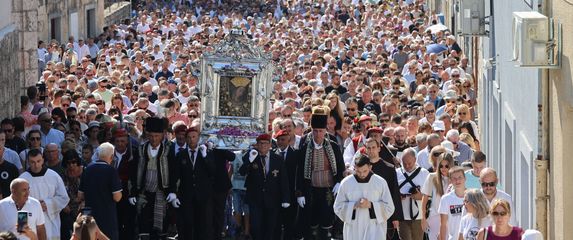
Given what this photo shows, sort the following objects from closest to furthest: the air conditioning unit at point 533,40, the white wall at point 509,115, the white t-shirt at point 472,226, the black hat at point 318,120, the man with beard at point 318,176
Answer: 1. the white t-shirt at point 472,226
2. the air conditioning unit at point 533,40
3. the white wall at point 509,115
4. the man with beard at point 318,176
5. the black hat at point 318,120

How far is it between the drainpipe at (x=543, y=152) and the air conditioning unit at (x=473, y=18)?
793 cm

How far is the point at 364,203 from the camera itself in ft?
50.3

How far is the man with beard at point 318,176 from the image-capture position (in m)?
18.0

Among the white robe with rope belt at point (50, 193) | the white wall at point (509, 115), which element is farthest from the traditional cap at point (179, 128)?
the white wall at point (509, 115)


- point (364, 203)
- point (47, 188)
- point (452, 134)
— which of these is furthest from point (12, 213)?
point (452, 134)

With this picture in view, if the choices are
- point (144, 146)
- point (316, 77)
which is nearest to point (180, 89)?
point (316, 77)

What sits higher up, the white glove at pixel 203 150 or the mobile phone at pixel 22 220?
the white glove at pixel 203 150

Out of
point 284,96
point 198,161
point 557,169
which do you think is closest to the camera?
point 557,169

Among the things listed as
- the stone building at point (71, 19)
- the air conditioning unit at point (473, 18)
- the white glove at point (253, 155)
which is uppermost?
the stone building at point (71, 19)

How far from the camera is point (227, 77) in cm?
2088

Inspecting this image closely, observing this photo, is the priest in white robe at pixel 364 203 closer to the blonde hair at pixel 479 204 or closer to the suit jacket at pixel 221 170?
the blonde hair at pixel 479 204

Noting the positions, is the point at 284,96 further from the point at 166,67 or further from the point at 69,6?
the point at 69,6

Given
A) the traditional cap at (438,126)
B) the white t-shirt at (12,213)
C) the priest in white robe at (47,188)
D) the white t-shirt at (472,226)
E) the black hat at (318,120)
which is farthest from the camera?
the traditional cap at (438,126)

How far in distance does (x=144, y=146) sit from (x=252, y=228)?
1546 millimetres
